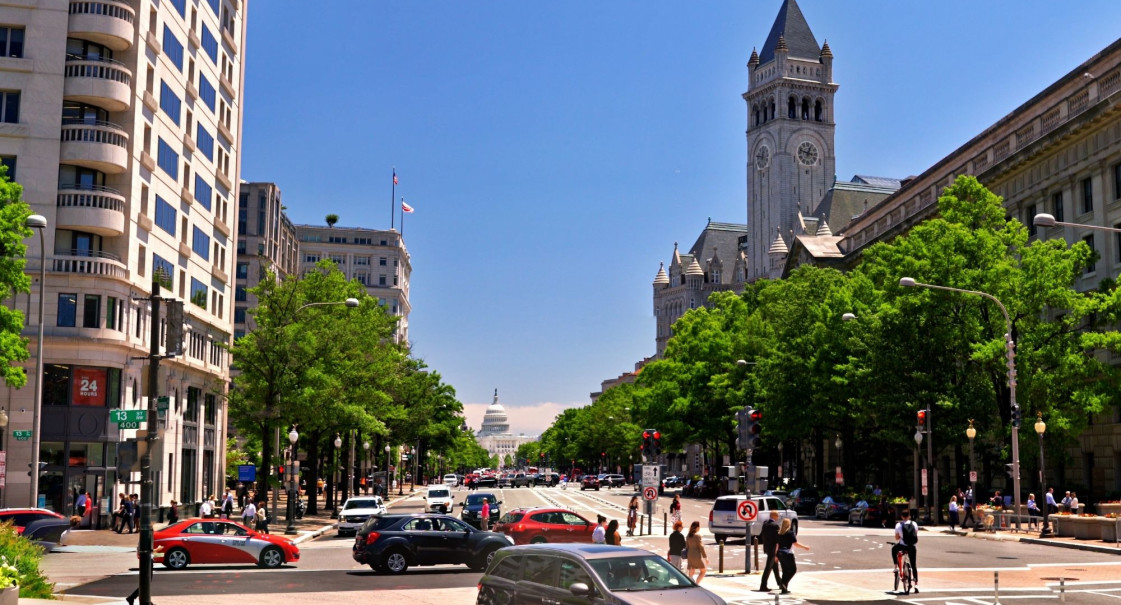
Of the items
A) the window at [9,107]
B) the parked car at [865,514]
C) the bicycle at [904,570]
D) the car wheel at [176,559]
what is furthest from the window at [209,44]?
the bicycle at [904,570]

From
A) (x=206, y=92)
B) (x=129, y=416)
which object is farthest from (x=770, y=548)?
(x=206, y=92)

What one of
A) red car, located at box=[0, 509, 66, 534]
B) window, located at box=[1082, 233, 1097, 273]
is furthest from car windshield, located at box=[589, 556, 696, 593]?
window, located at box=[1082, 233, 1097, 273]

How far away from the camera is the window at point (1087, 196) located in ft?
181

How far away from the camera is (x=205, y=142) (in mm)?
66688

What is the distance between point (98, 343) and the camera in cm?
5006

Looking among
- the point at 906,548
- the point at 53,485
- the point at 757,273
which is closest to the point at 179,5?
the point at 53,485

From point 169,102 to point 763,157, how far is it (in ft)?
445

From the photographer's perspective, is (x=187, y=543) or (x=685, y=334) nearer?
(x=187, y=543)

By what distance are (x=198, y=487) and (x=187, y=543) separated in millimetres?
36364

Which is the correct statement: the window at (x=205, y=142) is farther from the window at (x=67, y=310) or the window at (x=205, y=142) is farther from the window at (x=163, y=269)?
the window at (x=67, y=310)

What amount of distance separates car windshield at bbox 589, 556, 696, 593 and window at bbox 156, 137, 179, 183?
154ft

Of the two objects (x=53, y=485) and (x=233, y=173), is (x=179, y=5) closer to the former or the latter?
(x=233, y=173)

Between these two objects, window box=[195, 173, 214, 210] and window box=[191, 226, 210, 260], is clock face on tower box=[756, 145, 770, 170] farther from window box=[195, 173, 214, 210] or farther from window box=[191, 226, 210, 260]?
window box=[191, 226, 210, 260]

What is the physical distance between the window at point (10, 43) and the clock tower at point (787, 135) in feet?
439
